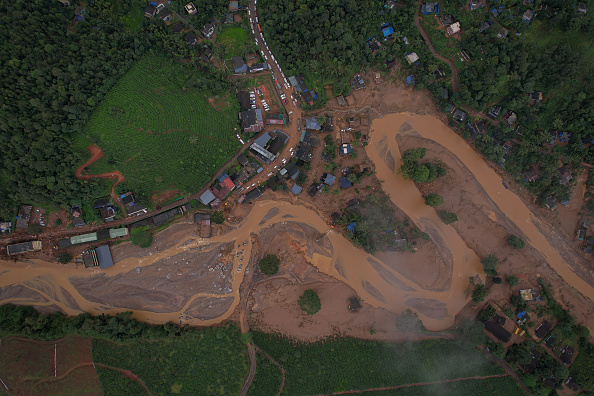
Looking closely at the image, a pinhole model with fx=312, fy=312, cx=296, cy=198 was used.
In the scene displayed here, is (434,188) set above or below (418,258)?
above

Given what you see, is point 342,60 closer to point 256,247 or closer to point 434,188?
point 434,188

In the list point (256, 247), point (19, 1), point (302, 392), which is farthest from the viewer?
point (256, 247)

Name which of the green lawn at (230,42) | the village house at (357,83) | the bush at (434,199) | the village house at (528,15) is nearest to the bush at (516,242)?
the bush at (434,199)

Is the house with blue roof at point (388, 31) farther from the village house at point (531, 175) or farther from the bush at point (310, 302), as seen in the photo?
the bush at point (310, 302)

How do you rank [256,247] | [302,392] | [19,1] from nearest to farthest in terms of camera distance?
1. [19,1]
2. [302,392]
3. [256,247]

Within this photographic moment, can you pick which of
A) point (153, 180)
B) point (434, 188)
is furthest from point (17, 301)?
point (434, 188)

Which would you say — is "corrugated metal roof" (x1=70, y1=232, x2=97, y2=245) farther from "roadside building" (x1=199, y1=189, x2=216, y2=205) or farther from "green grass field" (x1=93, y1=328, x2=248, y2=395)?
"roadside building" (x1=199, y1=189, x2=216, y2=205)

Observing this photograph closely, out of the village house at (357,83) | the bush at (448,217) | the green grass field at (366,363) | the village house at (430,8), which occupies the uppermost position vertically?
the village house at (430,8)
